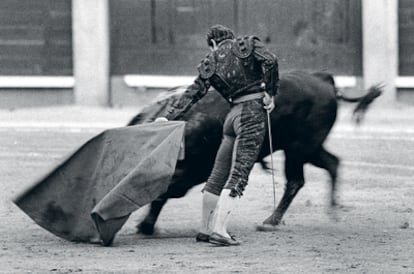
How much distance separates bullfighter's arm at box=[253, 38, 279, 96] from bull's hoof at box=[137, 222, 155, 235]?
158 cm

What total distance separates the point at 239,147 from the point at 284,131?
4.02 ft

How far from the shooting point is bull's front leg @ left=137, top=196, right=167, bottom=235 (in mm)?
10328

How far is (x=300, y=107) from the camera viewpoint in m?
10.8

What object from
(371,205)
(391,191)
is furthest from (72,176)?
(391,191)

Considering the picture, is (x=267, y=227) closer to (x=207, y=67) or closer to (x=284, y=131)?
(x=284, y=131)

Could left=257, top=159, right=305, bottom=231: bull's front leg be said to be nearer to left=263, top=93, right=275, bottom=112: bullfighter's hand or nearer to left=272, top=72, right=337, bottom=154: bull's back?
left=272, top=72, right=337, bottom=154: bull's back

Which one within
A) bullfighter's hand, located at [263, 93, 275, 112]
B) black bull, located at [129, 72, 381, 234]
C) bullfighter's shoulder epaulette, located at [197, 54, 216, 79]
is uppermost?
bullfighter's shoulder epaulette, located at [197, 54, 216, 79]

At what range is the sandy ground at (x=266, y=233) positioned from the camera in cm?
875

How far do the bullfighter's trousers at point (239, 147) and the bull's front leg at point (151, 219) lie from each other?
2.40 feet

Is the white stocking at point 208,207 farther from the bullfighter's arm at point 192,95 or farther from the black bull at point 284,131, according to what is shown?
the bullfighter's arm at point 192,95

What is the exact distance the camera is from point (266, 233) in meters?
10.3

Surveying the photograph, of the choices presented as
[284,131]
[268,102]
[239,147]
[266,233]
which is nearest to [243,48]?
[268,102]

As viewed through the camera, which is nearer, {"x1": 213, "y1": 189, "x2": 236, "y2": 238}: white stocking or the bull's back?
{"x1": 213, "y1": 189, "x2": 236, "y2": 238}: white stocking

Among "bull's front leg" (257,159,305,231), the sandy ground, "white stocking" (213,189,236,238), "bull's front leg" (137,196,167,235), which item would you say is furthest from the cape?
"bull's front leg" (257,159,305,231)
